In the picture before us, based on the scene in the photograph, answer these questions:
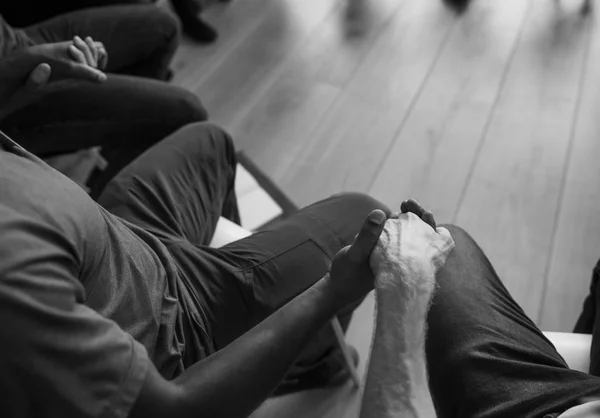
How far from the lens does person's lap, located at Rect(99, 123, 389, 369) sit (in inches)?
36.9

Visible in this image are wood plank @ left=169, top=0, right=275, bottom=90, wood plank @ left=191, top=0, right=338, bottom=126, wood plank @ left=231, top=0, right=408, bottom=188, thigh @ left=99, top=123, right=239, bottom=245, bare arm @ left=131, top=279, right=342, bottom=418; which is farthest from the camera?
wood plank @ left=169, top=0, right=275, bottom=90

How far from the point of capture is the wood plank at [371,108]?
1689 mm

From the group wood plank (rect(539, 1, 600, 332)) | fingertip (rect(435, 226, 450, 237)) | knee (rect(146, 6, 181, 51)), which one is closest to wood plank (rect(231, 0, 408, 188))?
knee (rect(146, 6, 181, 51))

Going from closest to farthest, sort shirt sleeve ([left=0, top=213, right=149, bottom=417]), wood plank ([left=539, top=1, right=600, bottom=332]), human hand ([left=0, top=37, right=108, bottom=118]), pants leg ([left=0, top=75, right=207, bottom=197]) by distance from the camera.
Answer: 1. shirt sleeve ([left=0, top=213, right=149, bottom=417])
2. human hand ([left=0, top=37, right=108, bottom=118])
3. pants leg ([left=0, top=75, right=207, bottom=197])
4. wood plank ([left=539, top=1, right=600, bottom=332])

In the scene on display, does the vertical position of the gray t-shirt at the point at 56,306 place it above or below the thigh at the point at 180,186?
above

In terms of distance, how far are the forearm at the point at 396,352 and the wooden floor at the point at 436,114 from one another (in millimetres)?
532

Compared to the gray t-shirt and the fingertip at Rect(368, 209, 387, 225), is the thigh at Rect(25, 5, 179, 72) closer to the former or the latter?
the gray t-shirt

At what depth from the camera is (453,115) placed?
1816 mm

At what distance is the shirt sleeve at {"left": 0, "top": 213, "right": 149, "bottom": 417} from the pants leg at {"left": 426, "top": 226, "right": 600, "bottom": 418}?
0.43m

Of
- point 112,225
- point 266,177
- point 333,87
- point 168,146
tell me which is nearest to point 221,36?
point 333,87

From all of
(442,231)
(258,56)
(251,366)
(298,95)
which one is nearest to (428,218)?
(442,231)

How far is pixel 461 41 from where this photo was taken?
2055 mm

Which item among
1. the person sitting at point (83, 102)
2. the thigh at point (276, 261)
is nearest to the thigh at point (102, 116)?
the person sitting at point (83, 102)

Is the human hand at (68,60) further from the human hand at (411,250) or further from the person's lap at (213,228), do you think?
the human hand at (411,250)
